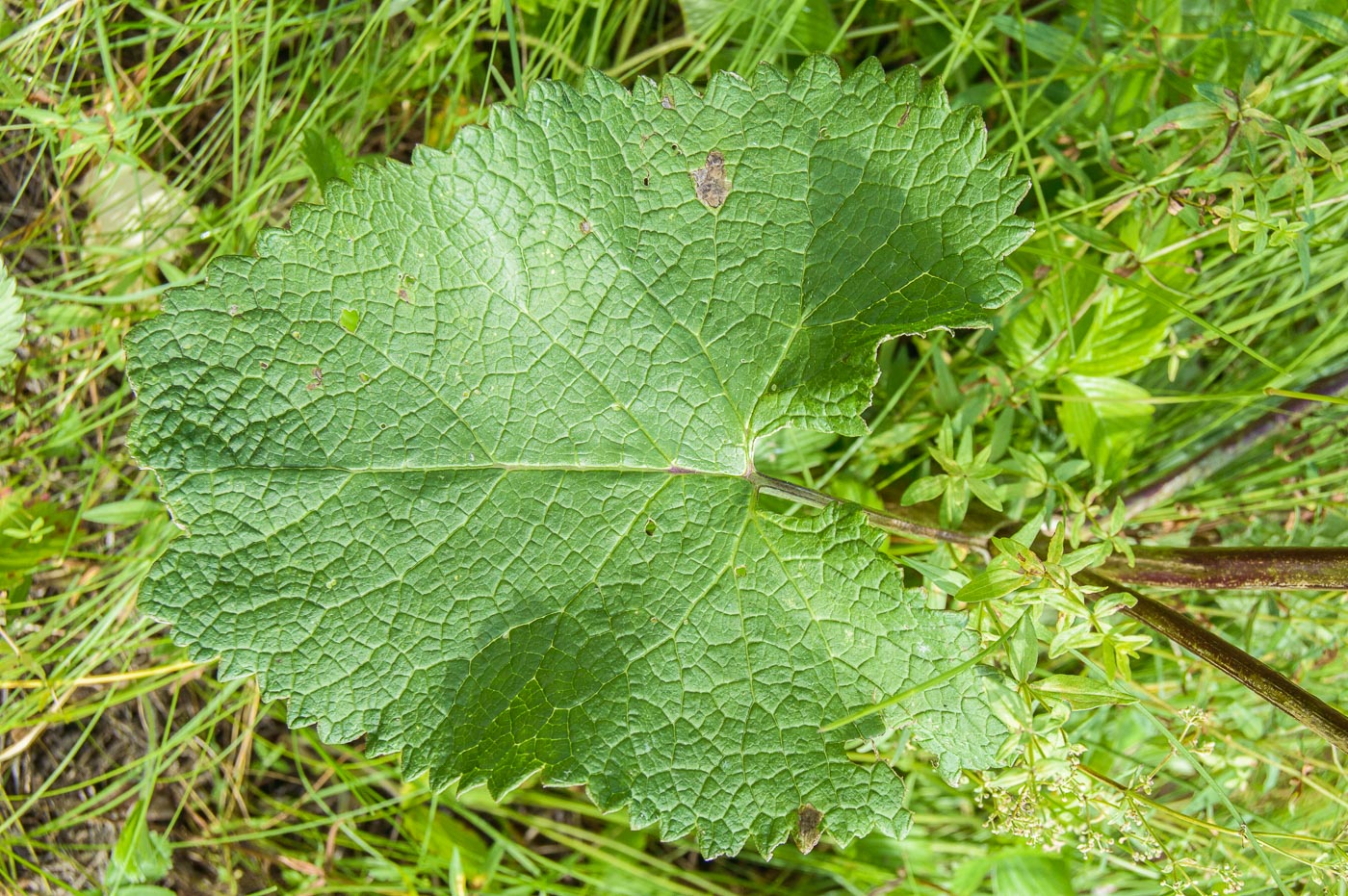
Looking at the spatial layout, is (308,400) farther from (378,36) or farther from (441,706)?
(378,36)

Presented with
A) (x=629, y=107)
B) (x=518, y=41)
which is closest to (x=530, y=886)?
(x=629, y=107)

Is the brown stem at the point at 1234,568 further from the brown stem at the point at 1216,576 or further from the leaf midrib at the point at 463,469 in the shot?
the leaf midrib at the point at 463,469

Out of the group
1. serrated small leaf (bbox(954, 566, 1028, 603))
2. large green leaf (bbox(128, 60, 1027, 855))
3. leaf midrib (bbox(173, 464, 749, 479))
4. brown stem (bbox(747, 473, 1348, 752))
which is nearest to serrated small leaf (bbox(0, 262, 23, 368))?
large green leaf (bbox(128, 60, 1027, 855))

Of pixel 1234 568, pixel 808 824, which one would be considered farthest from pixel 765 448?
pixel 1234 568

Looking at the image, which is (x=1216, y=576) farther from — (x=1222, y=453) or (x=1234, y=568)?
(x=1222, y=453)

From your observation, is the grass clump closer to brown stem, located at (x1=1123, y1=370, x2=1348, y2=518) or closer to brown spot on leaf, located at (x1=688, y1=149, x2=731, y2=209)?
brown stem, located at (x1=1123, y1=370, x2=1348, y2=518)
